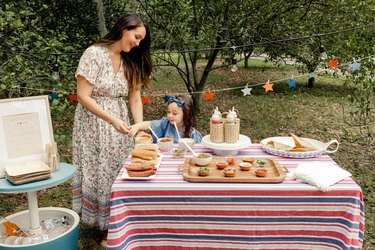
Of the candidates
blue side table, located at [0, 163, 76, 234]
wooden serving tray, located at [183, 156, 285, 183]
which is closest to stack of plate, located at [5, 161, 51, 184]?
blue side table, located at [0, 163, 76, 234]

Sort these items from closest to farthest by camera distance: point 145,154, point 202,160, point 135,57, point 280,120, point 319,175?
point 319,175 → point 202,160 → point 145,154 → point 135,57 → point 280,120

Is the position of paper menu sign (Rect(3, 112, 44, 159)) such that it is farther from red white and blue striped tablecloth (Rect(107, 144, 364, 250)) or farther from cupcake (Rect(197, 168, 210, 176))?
cupcake (Rect(197, 168, 210, 176))

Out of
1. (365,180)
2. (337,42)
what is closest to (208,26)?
(337,42)

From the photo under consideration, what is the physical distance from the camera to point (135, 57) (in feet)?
9.52

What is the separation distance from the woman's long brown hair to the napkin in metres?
1.41

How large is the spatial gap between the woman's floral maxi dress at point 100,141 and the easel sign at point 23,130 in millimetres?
396

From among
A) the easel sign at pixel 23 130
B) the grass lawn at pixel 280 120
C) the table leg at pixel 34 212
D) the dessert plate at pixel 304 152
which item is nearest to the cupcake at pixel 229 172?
the dessert plate at pixel 304 152

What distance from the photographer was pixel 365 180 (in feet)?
15.8

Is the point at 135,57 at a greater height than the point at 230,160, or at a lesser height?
greater

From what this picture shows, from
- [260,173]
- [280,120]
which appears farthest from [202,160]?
[280,120]

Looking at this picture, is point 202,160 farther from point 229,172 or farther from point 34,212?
point 34,212

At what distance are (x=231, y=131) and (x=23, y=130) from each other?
1318mm

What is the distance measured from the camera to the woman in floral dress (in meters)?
2.63

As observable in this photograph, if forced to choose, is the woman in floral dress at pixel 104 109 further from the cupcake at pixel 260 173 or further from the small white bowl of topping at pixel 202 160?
the cupcake at pixel 260 173
